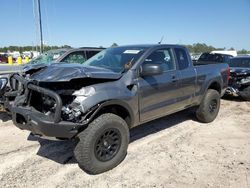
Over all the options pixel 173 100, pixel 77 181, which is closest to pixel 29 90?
pixel 77 181

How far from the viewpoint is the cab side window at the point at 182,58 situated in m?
5.55

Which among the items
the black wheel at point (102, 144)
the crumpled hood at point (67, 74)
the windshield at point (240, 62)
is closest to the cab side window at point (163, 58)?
the crumpled hood at point (67, 74)

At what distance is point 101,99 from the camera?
3.81 meters

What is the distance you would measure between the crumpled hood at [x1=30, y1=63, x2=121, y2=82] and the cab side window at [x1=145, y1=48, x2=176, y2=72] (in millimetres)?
984

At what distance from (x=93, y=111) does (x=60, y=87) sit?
0.64 metres

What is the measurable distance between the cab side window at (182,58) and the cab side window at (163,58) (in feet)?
0.67

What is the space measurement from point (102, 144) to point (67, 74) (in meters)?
1.11

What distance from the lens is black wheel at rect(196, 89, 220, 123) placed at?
6296 millimetres

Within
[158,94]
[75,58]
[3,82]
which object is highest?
[75,58]

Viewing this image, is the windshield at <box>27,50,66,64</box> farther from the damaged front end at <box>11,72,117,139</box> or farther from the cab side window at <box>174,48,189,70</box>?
the damaged front end at <box>11,72,117,139</box>

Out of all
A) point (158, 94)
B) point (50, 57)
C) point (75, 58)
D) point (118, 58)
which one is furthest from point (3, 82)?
point (50, 57)

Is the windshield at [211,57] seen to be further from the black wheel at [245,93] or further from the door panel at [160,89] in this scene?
the door panel at [160,89]

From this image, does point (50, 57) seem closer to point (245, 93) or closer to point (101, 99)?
point (101, 99)

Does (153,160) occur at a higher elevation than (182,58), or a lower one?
lower
